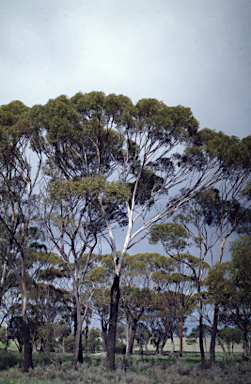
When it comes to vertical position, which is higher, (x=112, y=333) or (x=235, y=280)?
(x=235, y=280)

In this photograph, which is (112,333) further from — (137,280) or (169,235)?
(137,280)

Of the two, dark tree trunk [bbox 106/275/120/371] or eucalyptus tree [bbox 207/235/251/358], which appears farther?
eucalyptus tree [bbox 207/235/251/358]

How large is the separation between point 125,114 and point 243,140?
27.7ft

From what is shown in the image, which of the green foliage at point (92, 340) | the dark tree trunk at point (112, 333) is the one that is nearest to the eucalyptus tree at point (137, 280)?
the dark tree trunk at point (112, 333)

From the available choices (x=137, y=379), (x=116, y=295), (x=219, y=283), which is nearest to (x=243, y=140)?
(x=219, y=283)

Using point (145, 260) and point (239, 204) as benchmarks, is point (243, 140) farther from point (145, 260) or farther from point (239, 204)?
point (145, 260)

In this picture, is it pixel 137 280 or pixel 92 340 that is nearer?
pixel 137 280

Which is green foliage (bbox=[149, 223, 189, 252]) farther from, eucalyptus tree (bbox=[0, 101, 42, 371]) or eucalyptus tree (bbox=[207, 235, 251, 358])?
eucalyptus tree (bbox=[0, 101, 42, 371])

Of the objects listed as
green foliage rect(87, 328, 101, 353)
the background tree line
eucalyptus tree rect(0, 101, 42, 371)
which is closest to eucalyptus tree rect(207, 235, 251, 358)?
the background tree line

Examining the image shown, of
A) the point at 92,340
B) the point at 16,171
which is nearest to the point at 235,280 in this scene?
the point at 16,171

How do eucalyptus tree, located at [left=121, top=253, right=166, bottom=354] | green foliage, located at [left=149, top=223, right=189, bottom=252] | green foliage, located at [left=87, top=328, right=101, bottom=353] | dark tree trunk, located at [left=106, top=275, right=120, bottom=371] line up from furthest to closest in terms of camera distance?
green foliage, located at [left=87, top=328, right=101, bottom=353] → eucalyptus tree, located at [left=121, top=253, right=166, bottom=354] → green foliage, located at [left=149, top=223, right=189, bottom=252] → dark tree trunk, located at [left=106, top=275, right=120, bottom=371]

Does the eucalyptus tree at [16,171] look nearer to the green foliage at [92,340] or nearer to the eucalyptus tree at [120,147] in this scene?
the eucalyptus tree at [120,147]

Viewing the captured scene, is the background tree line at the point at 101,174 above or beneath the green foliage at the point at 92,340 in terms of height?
above

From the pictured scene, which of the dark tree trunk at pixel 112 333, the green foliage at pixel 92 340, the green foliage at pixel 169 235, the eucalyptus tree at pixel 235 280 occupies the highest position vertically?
the green foliage at pixel 169 235
